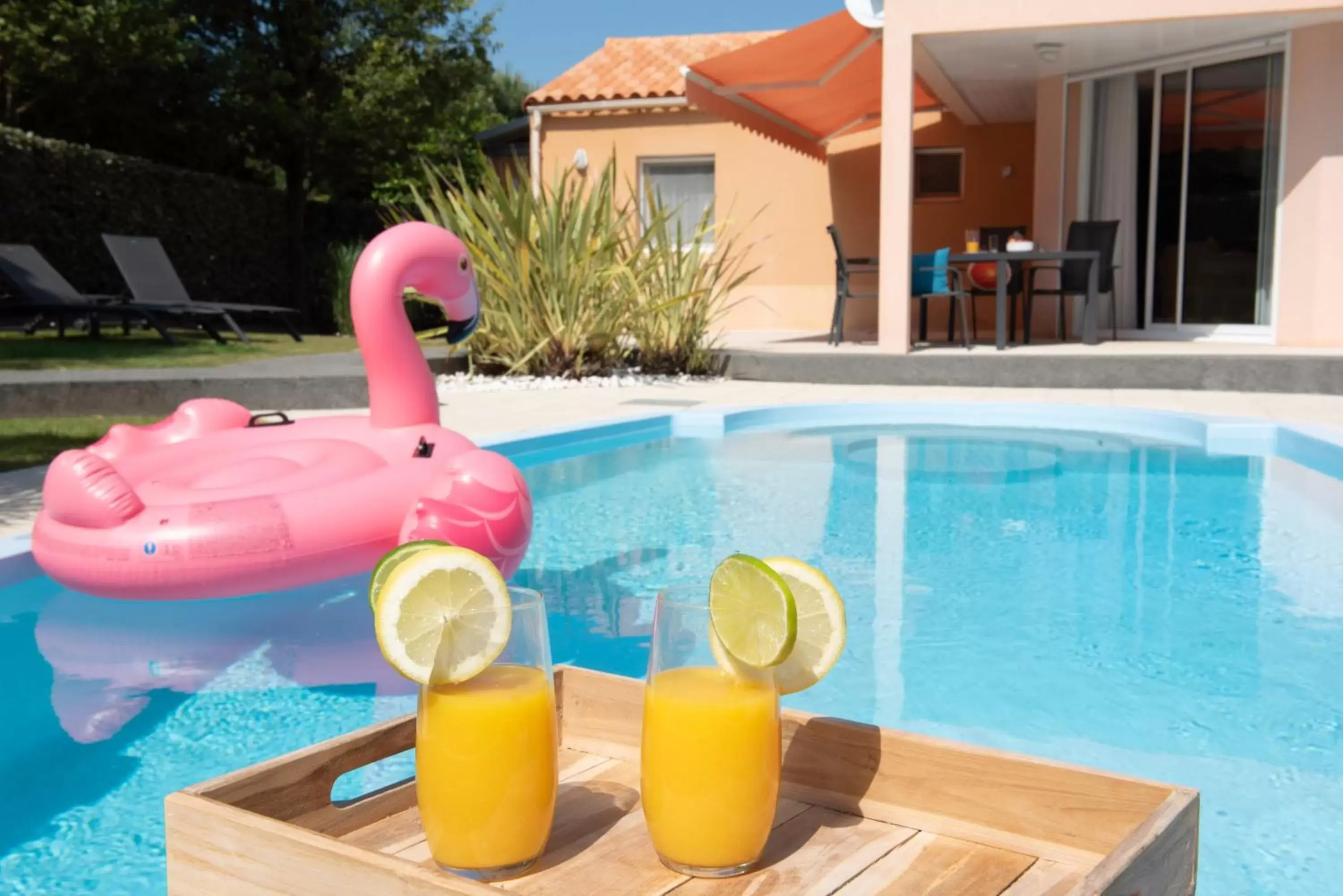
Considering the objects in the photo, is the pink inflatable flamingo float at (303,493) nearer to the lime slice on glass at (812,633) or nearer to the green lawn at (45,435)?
the lime slice on glass at (812,633)

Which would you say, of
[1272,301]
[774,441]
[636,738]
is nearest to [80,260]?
[774,441]

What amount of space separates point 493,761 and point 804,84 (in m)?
11.9

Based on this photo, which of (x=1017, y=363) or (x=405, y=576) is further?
(x=1017, y=363)

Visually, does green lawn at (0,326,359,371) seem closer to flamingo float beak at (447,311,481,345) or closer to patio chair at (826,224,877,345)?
patio chair at (826,224,877,345)

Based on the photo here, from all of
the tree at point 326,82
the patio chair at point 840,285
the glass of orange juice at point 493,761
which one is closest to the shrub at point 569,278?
the patio chair at point 840,285

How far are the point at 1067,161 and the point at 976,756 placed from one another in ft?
39.4

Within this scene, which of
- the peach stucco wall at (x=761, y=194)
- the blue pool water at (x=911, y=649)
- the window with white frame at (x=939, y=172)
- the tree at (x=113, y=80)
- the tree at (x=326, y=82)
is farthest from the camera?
the tree at (x=326, y=82)

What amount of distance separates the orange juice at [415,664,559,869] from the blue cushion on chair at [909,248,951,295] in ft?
32.5

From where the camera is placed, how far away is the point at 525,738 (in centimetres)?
135

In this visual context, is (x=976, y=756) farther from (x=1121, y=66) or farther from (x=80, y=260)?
(x=80, y=260)

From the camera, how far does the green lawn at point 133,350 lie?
9.92 m

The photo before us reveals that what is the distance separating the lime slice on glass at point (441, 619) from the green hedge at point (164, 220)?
14.6 m

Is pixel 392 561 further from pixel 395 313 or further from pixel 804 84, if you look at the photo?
pixel 804 84

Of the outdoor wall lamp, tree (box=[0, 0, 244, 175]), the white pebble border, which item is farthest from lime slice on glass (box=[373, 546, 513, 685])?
tree (box=[0, 0, 244, 175])
